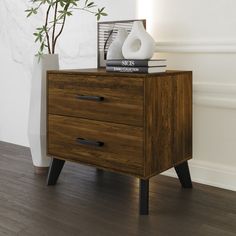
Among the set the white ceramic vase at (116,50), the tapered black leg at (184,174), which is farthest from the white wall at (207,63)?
the white ceramic vase at (116,50)

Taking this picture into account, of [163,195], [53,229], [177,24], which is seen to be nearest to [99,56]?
[177,24]

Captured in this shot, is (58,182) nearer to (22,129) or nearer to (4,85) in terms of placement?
(22,129)

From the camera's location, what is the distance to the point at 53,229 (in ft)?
4.23

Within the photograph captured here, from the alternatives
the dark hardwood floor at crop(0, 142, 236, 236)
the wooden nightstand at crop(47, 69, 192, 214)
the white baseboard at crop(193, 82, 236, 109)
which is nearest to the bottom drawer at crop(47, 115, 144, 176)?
the wooden nightstand at crop(47, 69, 192, 214)

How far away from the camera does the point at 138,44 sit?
152cm

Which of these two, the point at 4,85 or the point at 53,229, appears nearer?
the point at 53,229

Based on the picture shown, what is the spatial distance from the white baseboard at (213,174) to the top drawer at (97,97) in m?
0.54

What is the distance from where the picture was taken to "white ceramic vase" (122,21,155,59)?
1.45 metres

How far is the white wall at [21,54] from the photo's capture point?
2.09 meters

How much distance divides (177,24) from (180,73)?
1.07ft

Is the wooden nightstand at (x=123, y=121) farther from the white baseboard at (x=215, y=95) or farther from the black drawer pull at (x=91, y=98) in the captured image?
the white baseboard at (x=215, y=95)

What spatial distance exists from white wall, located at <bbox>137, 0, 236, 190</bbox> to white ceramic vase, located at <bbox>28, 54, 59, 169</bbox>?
0.55 metres

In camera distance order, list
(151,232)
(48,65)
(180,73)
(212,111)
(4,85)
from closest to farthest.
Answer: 1. (151,232)
2. (180,73)
3. (212,111)
4. (48,65)
5. (4,85)

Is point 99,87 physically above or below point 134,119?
above
